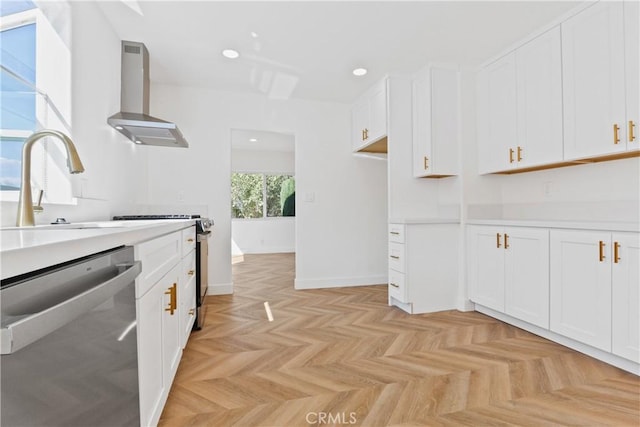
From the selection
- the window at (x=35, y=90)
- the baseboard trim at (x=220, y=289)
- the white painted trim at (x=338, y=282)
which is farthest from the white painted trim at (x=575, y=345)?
the window at (x=35, y=90)

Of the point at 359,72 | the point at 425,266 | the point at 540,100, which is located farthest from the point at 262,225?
A: the point at 540,100

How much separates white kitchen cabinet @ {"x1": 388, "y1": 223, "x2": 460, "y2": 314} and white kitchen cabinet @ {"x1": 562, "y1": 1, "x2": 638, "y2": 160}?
114cm

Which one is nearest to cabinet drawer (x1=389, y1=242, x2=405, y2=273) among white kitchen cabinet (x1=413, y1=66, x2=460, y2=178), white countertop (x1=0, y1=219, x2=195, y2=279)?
white kitchen cabinet (x1=413, y1=66, x2=460, y2=178)

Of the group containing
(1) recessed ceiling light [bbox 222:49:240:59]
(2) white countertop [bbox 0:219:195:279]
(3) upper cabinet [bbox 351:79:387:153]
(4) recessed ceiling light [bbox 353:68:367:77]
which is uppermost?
(4) recessed ceiling light [bbox 353:68:367:77]

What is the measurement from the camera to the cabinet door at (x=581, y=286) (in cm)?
185

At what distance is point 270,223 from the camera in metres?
7.43

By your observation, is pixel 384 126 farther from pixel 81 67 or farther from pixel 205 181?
pixel 81 67

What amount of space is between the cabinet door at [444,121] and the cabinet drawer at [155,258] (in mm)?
2282

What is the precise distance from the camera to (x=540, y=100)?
8.02 feet

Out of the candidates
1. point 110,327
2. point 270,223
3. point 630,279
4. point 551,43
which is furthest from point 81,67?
point 270,223

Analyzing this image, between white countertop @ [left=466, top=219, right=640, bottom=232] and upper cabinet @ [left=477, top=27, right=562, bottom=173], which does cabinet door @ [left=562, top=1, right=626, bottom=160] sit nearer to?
upper cabinet @ [left=477, top=27, right=562, bottom=173]

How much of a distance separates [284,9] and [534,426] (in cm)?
277

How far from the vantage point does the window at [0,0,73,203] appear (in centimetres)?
157

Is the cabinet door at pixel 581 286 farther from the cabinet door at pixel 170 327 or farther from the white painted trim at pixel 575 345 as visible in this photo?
the cabinet door at pixel 170 327
